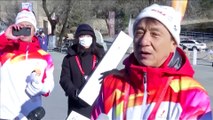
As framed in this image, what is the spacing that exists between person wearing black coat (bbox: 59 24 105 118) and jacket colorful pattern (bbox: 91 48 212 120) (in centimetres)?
360

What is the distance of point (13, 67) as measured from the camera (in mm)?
4988

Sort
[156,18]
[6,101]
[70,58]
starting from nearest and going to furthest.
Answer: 1. [156,18]
2. [6,101]
3. [70,58]

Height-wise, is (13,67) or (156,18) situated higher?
(156,18)

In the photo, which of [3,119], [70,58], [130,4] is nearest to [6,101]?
[3,119]

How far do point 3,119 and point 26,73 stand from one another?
1.40ft

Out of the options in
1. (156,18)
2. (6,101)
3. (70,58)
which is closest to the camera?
(156,18)

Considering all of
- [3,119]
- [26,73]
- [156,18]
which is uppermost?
[156,18]

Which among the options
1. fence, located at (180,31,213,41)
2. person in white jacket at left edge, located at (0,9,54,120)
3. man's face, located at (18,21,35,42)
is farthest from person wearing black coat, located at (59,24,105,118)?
fence, located at (180,31,213,41)

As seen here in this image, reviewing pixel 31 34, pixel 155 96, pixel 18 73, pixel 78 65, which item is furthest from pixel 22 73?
pixel 155 96

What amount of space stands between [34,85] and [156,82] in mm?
2264

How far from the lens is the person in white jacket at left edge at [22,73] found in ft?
16.2

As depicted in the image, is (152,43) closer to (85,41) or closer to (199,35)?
(85,41)

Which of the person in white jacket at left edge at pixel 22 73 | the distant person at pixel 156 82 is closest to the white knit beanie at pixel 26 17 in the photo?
the person in white jacket at left edge at pixel 22 73

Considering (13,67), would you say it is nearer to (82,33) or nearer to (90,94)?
(90,94)
